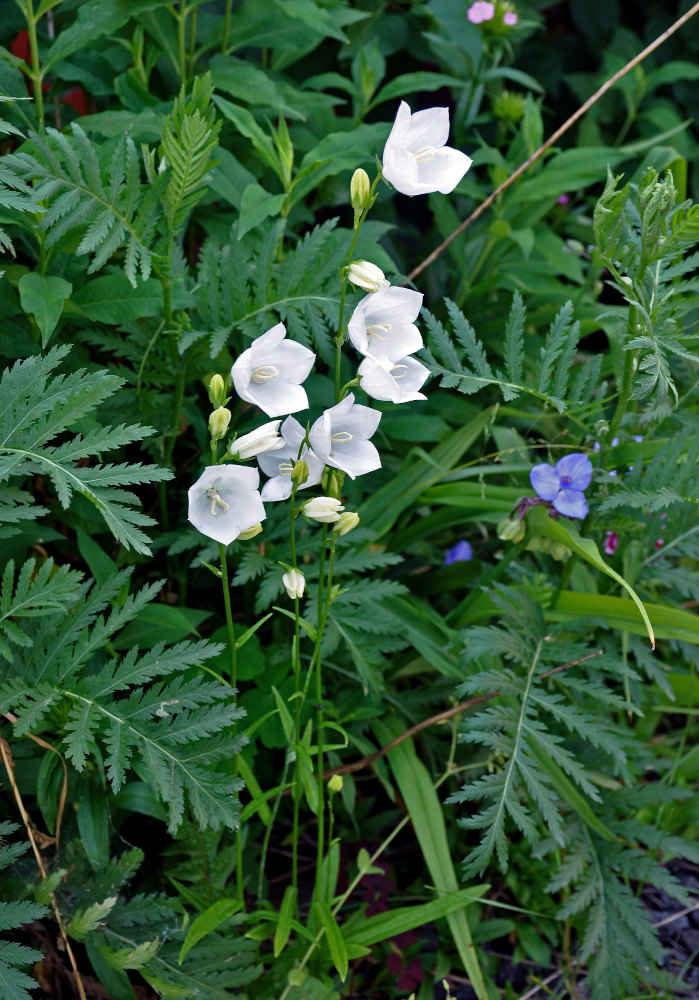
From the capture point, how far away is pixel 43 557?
153 cm

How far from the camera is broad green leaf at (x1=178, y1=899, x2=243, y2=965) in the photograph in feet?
3.85

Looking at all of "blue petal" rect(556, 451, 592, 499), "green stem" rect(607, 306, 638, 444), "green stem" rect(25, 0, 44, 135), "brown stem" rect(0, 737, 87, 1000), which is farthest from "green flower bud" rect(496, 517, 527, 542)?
"green stem" rect(25, 0, 44, 135)

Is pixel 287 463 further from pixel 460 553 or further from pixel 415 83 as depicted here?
pixel 415 83

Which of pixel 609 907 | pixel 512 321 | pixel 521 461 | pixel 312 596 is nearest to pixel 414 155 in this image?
pixel 512 321

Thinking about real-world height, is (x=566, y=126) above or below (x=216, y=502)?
above

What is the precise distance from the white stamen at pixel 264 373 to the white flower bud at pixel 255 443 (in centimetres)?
8

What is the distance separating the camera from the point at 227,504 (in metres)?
1.08

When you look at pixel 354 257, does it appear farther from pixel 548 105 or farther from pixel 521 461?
pixel 548 105

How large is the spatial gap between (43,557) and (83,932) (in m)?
0.64

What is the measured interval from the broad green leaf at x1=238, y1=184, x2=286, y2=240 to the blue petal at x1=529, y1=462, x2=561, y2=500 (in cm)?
63

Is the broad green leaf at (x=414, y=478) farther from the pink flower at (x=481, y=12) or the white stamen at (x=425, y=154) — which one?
the pink flower at (x=481, y=12)

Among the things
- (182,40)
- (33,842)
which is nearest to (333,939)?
(33,842)

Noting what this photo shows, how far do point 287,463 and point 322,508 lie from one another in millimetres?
113

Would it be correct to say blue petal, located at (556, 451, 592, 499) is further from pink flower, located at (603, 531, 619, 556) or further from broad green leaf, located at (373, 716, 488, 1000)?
broad green leaf, located at (373, 716, 488, 1000)
